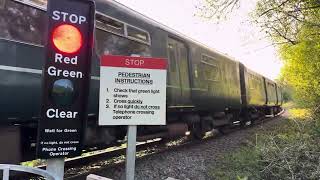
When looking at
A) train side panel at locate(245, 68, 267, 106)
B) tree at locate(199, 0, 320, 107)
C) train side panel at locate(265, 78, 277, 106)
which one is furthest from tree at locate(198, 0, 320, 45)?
train side panel at locate(265, 78, 277, 106)

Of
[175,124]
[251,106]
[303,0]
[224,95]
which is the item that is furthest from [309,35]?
[251,106]

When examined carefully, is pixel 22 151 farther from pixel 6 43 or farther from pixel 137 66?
pixel 137 66

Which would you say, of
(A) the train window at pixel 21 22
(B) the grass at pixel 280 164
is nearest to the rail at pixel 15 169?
(A) the train window at pixel 21 22

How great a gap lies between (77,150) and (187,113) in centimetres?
785

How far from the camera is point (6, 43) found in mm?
5414

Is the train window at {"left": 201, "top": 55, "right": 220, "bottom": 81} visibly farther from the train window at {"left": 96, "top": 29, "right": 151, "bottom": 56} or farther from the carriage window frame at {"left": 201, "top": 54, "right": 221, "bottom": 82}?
the train window at {"left": 96, "top": 29, "right": 151, "bottom": 56}

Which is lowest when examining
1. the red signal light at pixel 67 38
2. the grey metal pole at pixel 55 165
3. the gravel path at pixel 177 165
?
the gravel path at pixel 177 165

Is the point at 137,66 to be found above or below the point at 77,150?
above

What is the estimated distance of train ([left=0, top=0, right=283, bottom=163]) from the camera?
5527 mm

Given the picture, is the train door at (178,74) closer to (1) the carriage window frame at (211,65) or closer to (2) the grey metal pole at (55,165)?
(1) the carriage window frame at (211,65)

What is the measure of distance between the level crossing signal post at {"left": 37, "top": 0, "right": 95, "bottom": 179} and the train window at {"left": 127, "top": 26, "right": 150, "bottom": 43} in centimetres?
395

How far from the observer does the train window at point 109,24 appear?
284 inches

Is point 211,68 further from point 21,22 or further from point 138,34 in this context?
point 21,22

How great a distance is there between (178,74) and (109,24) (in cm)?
333
